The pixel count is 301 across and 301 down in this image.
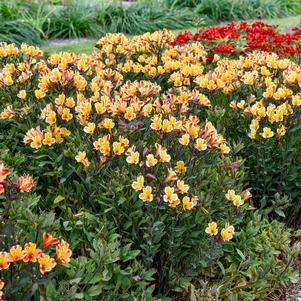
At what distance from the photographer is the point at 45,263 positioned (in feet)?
5.90

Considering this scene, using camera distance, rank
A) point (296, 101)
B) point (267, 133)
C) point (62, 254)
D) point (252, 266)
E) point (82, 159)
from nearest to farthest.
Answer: point (62, 254) → point (82, 159) → point (252, 266) → point (267, 133) → point (296, 101)

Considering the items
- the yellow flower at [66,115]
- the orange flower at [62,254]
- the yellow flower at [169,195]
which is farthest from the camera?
the yellow flower at [66,115]

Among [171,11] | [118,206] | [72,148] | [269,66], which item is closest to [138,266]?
[118,206]

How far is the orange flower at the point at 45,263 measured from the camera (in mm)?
1794

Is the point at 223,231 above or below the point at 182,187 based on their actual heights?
below

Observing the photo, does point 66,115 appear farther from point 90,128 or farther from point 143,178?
point 143,178

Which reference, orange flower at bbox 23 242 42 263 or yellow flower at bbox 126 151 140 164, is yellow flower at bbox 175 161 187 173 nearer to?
yellow flower at bbox 126 151 140 164

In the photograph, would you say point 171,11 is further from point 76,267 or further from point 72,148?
point 76,267

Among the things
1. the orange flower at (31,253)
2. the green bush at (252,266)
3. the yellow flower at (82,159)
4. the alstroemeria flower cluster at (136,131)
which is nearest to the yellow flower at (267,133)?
the alstroemeria flower cluster at (136,131)

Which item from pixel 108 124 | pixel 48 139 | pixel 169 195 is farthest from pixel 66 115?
pixel 169 195

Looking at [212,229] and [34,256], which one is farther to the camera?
[212,229]

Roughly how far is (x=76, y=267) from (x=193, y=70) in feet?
6.45

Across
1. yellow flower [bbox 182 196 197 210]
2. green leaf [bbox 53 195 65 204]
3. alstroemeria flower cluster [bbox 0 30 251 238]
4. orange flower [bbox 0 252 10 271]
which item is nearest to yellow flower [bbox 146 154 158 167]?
alstroemeria flower cluster [bbox 0 30 251 238]

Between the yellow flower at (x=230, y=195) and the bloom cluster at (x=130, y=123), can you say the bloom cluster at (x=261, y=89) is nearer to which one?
the bloom cluster at (x=130, y=123)
